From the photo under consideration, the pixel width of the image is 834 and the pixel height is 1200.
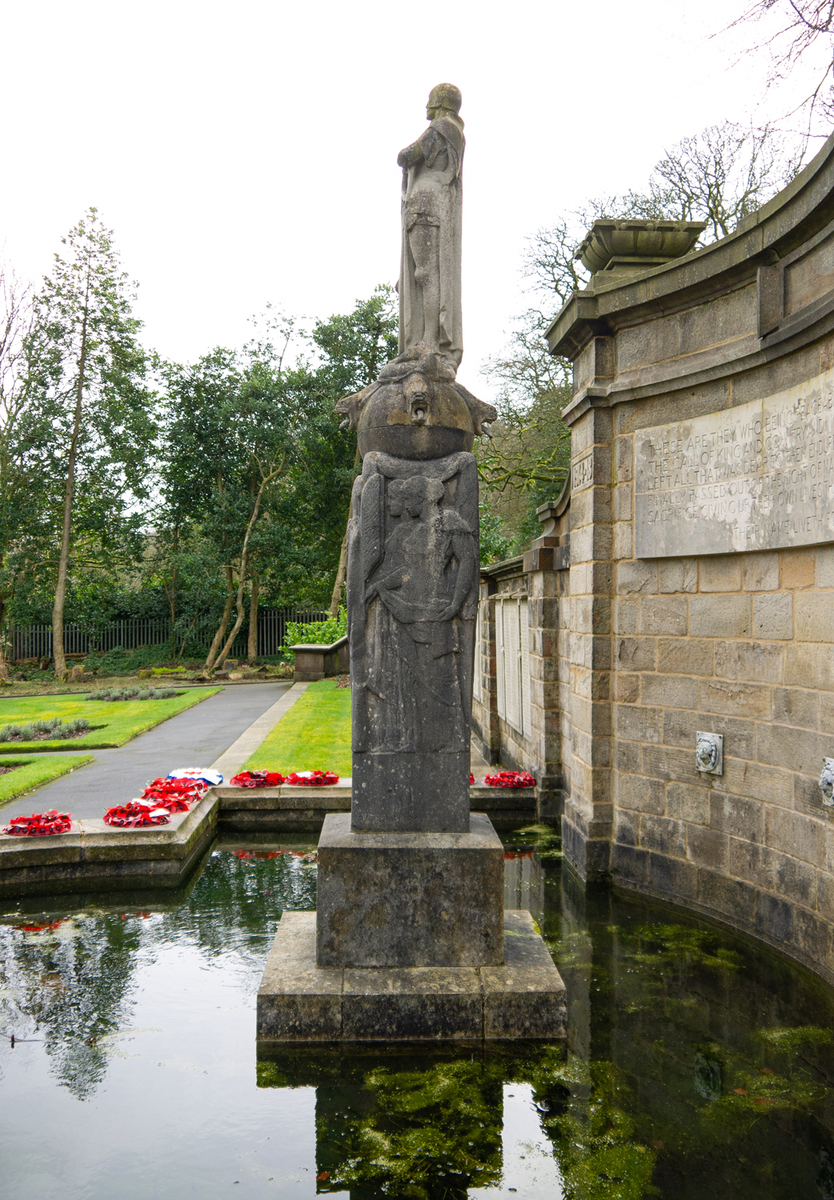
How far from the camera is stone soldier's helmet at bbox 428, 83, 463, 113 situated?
16.4 ft

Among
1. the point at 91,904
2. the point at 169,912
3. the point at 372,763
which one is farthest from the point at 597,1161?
the point at 91,904

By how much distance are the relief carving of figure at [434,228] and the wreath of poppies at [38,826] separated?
13.9ft

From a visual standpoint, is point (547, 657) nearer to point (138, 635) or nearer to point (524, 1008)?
point (524, 1008)

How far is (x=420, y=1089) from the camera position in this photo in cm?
333

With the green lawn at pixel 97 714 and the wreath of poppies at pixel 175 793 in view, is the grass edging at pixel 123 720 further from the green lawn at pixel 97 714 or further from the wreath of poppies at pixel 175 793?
the wreath of poppies at pixel 175 793

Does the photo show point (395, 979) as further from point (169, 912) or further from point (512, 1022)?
point (169, 912)

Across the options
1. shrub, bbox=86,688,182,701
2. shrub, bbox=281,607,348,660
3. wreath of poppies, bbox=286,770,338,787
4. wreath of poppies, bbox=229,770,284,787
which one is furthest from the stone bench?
wreath of poppies, bbox=286,770,338,787

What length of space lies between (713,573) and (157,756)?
7.48m

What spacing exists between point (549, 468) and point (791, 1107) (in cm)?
1518

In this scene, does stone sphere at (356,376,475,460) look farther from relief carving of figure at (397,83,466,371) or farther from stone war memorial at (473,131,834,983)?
stone war memorial at (473,131,834,983)

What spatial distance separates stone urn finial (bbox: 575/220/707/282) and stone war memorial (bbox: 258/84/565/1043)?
265 centimetres

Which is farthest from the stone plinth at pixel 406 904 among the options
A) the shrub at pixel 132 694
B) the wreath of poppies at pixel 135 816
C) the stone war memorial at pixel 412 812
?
the shrub at pixel 132 694

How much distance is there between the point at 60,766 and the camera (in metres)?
9.79

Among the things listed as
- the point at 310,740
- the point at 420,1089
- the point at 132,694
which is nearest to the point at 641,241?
the point at 420,1089
